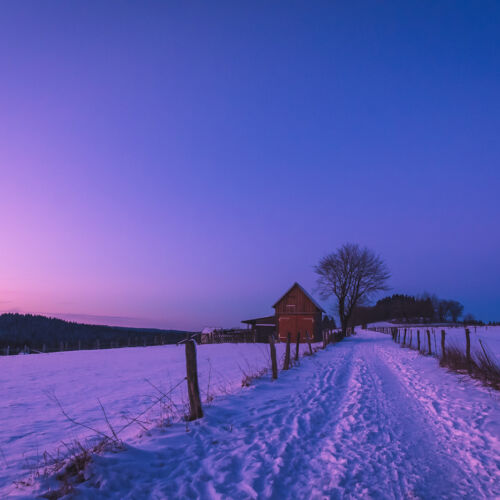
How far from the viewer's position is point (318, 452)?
4.65m

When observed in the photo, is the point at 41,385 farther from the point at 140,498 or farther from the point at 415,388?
the point at 415,388

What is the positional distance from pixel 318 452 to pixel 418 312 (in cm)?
13232

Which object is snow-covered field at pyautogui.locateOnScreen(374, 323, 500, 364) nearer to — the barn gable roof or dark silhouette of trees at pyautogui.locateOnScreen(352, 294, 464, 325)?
the barn gable roof

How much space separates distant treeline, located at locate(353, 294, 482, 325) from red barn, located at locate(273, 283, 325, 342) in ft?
249

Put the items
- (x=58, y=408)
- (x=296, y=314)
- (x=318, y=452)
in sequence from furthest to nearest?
1. (x=296, y=314)
2. (x=58, y=408)
3. (x=318, y=452)

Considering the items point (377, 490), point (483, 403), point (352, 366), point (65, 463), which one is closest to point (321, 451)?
point (377, 490)

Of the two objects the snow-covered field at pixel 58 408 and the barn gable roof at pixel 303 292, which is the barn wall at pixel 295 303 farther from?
the snow-covered field at pixel 58 408

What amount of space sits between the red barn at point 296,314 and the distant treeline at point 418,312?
75974mm

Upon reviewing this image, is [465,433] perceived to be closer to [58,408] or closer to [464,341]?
[58,408]

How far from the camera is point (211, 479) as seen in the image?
383cm

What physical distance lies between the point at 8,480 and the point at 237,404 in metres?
4.04

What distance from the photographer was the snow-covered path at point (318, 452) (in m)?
3.62

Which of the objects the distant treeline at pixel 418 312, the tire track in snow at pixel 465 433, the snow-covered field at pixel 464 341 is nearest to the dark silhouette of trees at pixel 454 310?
the distant treeline at pixel 418 312

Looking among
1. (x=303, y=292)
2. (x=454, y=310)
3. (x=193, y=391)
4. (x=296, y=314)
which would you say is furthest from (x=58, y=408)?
(x=454, y=310)
